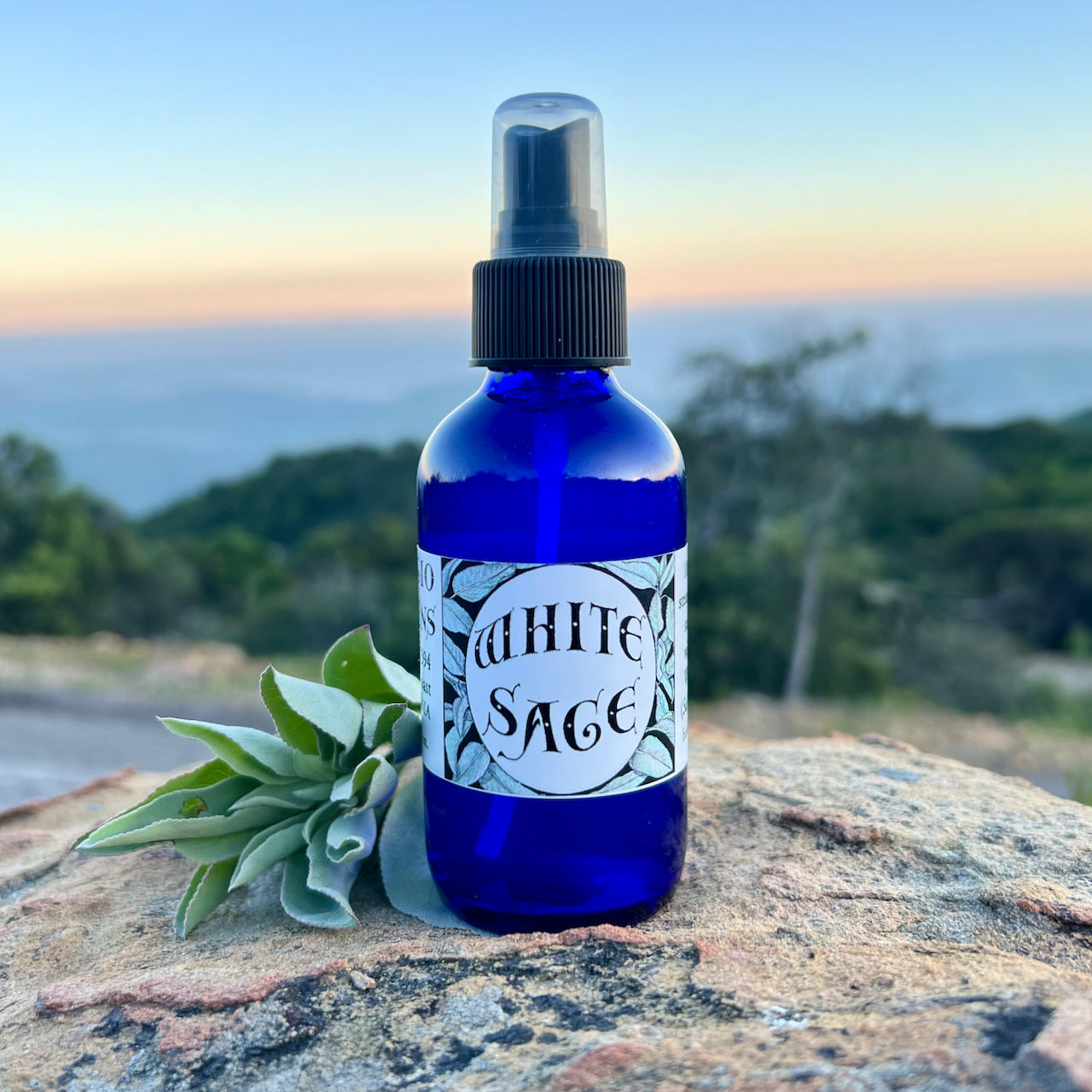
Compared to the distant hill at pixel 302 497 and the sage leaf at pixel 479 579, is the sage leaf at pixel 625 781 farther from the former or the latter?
the distant hill at pixel 302 497

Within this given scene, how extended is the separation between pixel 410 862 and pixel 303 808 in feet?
0.83

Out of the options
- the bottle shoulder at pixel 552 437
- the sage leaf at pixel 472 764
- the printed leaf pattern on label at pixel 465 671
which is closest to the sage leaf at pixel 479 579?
the printed leaf pattern on label at pixel 465 671

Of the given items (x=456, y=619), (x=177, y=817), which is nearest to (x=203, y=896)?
(x=177, y=817)

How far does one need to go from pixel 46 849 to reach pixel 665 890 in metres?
1.59

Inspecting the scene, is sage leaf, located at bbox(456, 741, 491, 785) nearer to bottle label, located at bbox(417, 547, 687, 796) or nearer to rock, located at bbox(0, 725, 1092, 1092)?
bottle label, located at bbox(417, 547, 687, 796)

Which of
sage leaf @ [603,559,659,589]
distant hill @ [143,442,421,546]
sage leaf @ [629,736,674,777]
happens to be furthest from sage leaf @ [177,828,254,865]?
distant hill @ [143,442,421,546]

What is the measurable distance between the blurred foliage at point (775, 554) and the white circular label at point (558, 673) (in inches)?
567

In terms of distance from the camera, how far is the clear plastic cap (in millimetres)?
2098

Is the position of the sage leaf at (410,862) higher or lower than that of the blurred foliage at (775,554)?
higher

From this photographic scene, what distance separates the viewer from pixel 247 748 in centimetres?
216

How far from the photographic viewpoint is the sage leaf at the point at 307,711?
2105mm

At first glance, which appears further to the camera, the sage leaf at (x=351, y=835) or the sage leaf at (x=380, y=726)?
the sage leaf at (x=380, y=726)

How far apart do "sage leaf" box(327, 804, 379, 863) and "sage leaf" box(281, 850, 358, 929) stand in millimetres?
84

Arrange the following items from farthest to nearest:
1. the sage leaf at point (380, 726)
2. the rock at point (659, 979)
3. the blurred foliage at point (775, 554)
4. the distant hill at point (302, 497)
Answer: the distant hill at point (302, 497) → the blurred foliage at point (775, 554) → the sage leaf at point (380, 726) → the rock at point (659, 979)
